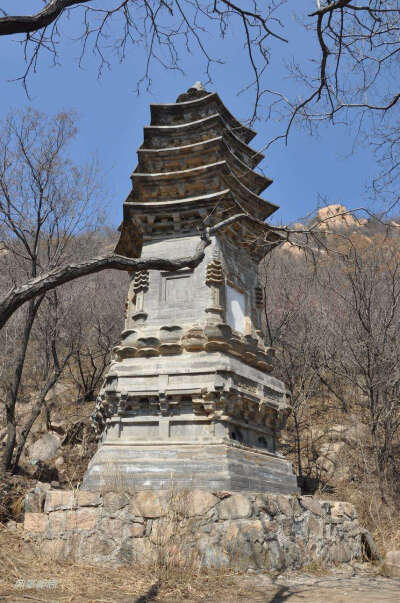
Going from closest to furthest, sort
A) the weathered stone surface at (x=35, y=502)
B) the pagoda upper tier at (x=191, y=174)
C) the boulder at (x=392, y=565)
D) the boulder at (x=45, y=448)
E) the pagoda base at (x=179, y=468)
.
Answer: the weathered stone surface at (x=35, y=502) → the boulder at (x=392, y=565) → the pagoda base at (x=179, y=468) → the pagoda upper tier at (x=191, y=174) → the boulder at (x=45, y=448)

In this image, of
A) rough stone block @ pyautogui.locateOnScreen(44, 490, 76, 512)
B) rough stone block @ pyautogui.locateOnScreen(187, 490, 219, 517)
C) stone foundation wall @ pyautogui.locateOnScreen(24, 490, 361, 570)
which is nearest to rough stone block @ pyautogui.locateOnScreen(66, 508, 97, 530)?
stone foundation wall @ pyautogui.locateOnScreen(24, 490, 361, 570)

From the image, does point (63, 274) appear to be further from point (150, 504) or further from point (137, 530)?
point (137, 530)

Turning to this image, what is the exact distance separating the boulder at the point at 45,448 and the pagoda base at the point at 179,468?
8.85 m

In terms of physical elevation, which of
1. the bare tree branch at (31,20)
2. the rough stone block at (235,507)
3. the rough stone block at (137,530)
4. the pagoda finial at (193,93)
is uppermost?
the pagoda finial at (193,93)

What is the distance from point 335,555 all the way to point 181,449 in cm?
300

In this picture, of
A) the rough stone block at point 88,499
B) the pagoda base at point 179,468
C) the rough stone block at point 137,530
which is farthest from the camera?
the pagoda base at point 179,468

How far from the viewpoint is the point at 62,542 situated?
6270 mm

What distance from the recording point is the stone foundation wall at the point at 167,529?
6.11m

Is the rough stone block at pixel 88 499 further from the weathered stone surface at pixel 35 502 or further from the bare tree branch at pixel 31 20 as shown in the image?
the bare tree branch at pixel 31 20

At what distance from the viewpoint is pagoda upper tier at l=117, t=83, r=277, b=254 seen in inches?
410

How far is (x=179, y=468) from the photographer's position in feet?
24.9

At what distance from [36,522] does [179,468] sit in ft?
7.63

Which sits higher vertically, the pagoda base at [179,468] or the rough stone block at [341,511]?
the pagoda base at [179,468]

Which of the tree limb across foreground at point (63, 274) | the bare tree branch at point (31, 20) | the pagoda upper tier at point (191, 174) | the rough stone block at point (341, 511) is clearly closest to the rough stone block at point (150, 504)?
the rough stone block at point (341, 511)
